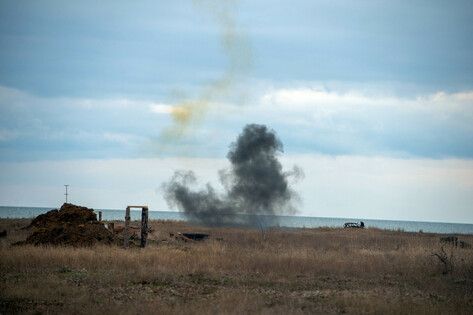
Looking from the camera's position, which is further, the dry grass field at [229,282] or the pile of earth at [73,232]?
the pile of earth at [73,232]

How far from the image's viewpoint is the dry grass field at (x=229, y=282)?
1608 centimetres

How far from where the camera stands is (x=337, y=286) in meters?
21.0

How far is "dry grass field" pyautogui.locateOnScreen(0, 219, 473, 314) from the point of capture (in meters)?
16.1

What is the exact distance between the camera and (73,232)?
32.4 meters

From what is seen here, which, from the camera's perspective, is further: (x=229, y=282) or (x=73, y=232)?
(x=73, y=232)

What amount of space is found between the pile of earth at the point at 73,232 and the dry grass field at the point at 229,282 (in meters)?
2.77

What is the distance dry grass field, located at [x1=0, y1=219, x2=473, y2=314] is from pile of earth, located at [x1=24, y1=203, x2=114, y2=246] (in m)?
2.77

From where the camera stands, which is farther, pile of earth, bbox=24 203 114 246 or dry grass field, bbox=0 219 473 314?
pile of earth, bbox=24 203 114 246

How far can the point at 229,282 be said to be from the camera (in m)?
21.2

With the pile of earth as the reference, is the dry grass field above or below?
below

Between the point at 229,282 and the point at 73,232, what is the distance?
1414 cm

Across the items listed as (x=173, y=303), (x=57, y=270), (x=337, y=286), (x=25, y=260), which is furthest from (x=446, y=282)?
(x=25, y=260)

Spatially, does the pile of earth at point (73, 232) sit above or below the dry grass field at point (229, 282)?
above

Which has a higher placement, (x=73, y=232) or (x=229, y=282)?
→ (x=73, y=232)
